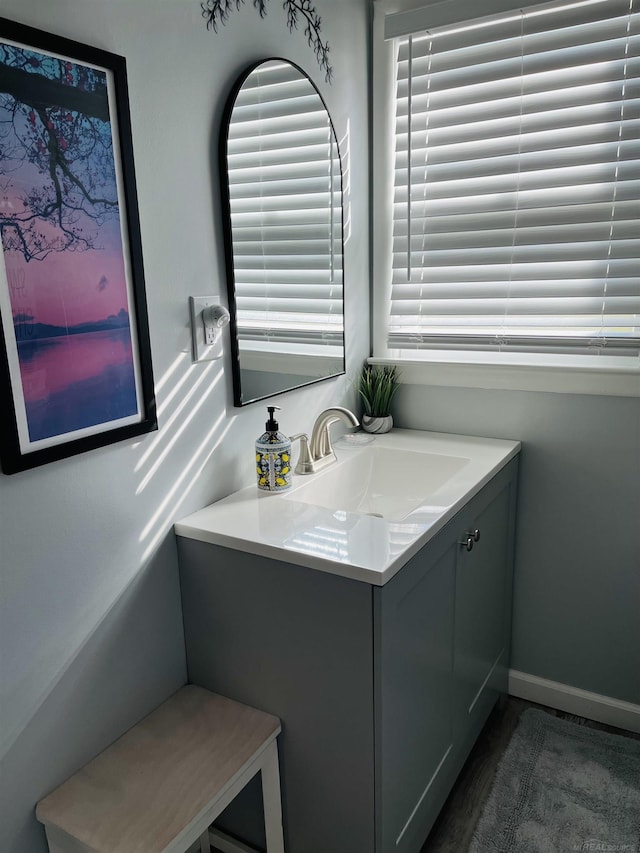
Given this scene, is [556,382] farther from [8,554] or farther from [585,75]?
[8,554]

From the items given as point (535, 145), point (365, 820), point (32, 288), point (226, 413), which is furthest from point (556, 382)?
point (32, 288)

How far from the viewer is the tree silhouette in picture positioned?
98 cm

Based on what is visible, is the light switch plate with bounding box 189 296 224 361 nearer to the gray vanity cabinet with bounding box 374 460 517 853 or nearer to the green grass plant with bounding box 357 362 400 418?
the gray vanity cabinet with bounding box 374 460 517 853

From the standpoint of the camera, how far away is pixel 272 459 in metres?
1.55

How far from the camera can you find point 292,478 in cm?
168

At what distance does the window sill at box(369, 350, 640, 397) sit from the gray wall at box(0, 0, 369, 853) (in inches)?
28.5

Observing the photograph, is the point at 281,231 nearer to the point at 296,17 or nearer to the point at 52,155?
the point at 296,17

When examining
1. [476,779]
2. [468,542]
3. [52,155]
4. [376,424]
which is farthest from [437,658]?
[52,155]

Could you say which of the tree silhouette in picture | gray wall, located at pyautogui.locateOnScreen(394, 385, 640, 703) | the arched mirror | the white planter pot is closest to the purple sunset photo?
the tree silhouette in picture

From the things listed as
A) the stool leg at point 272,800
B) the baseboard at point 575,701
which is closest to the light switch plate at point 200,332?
the stool leg at point 272,800

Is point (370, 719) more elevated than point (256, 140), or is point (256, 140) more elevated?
point (256, 140)

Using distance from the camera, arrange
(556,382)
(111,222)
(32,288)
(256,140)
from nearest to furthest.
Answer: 1. (32,288)
2. (111,222)
3. (256,140)
4. (556,382)

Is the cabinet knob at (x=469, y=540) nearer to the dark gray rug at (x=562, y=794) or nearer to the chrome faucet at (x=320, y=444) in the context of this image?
the chrome faucet at (x=320, y=444)

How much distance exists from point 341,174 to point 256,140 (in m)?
0.44
